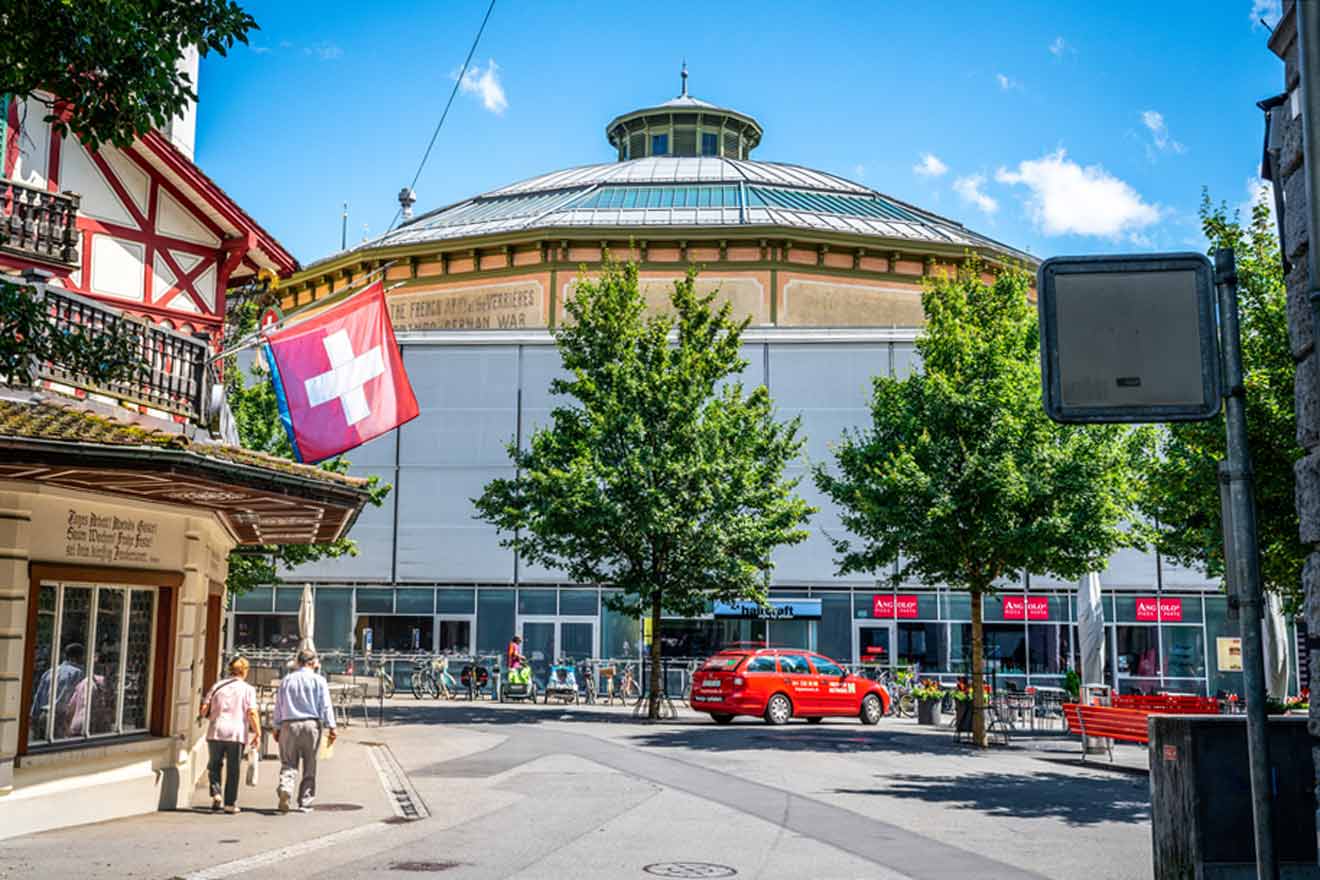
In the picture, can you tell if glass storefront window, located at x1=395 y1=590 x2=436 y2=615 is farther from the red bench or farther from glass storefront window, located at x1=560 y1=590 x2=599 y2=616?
the red bench

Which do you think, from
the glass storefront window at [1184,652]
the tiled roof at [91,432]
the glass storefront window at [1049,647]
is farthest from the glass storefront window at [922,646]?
the tiled roof at [91,432]

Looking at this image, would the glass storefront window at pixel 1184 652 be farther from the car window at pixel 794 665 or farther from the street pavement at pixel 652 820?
the street pavement at pixel 652 820

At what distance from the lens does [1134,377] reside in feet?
15.5

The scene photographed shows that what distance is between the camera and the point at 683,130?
6450 centimetres

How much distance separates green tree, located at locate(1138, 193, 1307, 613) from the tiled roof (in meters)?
10.3

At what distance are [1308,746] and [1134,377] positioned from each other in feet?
16.4

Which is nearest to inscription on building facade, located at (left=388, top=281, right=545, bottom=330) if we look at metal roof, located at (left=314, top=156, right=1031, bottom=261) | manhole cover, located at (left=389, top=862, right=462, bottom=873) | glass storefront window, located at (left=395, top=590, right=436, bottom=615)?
metal roof, located at (left=314, top=156, right=1031, bottom=261)

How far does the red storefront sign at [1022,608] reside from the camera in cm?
3834

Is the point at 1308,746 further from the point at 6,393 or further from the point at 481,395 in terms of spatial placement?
the point at 481,395

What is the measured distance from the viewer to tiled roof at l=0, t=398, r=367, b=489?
434 inches

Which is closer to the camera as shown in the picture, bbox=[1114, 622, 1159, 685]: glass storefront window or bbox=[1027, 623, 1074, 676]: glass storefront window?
bbox=[1027, 623, 1074, 676]: glass storefront window

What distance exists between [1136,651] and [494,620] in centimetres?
1926

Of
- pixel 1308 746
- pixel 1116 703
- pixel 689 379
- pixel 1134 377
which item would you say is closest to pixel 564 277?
pixel 689 379

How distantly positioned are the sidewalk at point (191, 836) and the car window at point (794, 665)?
13.8 meters
